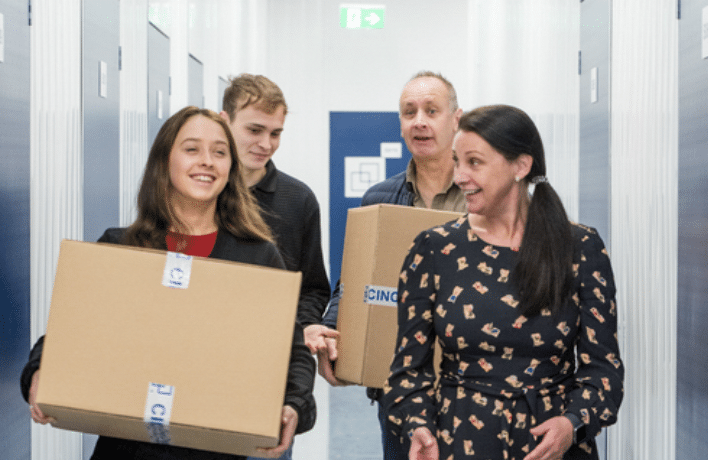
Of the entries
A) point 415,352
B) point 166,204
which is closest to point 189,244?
point 166,204

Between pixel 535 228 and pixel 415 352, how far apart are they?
0.33m

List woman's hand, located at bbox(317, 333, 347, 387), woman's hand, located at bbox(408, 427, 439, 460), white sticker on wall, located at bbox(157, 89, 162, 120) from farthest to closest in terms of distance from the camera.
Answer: white sticker on wall, located at bbox(157, 89, 162, 120), woman's hand, located at bbox(317, 333, 347, 387), woman's hand, located at bbox(408, 427, 439, 460)

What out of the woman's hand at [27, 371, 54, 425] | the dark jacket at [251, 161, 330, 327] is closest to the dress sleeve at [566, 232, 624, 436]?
the dark jacket at [251, 161, 330, 327]

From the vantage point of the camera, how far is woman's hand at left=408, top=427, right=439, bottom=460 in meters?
1.24

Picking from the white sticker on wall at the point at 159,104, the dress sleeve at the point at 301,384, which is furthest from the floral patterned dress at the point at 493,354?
the white sticker on wall at the point at 159,104

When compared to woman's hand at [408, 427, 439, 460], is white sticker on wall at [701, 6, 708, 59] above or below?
above

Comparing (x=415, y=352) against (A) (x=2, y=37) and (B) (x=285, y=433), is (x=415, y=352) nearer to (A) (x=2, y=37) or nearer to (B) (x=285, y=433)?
(B) (x=285, y=433)

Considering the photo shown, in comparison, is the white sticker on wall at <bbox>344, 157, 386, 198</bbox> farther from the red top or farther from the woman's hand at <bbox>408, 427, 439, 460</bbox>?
the woman's hand at <bbox>408, 427, 439, 460</bbox>

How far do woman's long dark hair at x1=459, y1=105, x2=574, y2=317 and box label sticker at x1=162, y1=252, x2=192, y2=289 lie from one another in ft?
1.93

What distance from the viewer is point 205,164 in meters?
1.42

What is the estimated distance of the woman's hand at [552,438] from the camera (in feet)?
3.94

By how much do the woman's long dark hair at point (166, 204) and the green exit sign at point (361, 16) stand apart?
15.4 ft

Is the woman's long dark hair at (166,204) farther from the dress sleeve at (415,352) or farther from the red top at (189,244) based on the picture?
the dress sleeve at (415,352)

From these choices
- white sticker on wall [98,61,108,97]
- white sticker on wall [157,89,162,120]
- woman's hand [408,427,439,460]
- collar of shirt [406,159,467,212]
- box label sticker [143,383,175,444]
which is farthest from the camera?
white sticker on wall [157,89,162,120]
